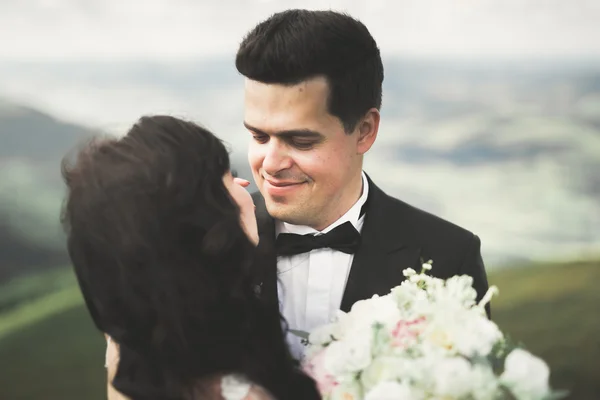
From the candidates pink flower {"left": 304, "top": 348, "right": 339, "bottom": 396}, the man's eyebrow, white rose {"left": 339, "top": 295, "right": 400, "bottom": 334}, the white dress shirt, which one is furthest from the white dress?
the man's eyebrow

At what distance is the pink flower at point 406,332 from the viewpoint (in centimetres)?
151

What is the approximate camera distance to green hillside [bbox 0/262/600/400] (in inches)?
144

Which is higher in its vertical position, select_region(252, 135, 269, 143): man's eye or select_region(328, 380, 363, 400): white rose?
select_region(252, 135, 269, 143): man's eye

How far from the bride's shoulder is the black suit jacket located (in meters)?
0.54

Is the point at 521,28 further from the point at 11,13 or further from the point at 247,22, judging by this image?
the point at 11,13

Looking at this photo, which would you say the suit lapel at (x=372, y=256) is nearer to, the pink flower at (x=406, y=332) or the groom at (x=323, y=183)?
the groom at (x=323, y=183)

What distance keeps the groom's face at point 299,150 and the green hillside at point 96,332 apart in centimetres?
206

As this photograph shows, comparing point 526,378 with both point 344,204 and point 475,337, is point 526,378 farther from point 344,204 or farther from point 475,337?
point 344,204

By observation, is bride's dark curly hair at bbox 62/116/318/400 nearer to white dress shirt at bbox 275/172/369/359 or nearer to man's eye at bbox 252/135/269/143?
man's eye at bbox 252/135/269/143

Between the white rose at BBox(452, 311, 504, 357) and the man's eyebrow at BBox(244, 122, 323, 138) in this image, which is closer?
the white rose at BBox(452, 311, 504, 357)

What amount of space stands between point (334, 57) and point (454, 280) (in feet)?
2.37

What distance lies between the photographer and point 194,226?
57.3 inches

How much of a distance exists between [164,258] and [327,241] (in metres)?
0.72

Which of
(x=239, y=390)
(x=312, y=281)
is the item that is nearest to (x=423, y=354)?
(x=239, y=390)
